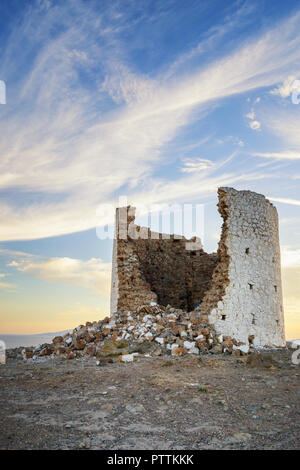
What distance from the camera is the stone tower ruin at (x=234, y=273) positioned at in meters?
10.8

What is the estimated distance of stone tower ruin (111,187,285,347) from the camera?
10.8 metres

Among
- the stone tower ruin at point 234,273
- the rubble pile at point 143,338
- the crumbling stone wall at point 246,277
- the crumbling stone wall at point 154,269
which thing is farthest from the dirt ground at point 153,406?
the crumbling stone wall at point 154,269

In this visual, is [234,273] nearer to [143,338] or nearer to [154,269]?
[143,338]

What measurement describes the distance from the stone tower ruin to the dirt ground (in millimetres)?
2969

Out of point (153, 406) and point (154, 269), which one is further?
point (154, 269)

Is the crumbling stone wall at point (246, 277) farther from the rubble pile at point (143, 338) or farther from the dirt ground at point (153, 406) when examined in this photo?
the dirt ground at point (153, 406)

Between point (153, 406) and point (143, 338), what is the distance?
4350 mm

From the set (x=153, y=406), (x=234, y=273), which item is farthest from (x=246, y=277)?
(x=153, y=406)

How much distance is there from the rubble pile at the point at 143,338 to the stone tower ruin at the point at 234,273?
2.19 ft

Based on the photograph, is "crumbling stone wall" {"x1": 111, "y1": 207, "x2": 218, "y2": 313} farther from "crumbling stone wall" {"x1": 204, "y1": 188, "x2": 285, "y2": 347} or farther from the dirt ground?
the dirt ground

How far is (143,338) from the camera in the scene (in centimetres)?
948
